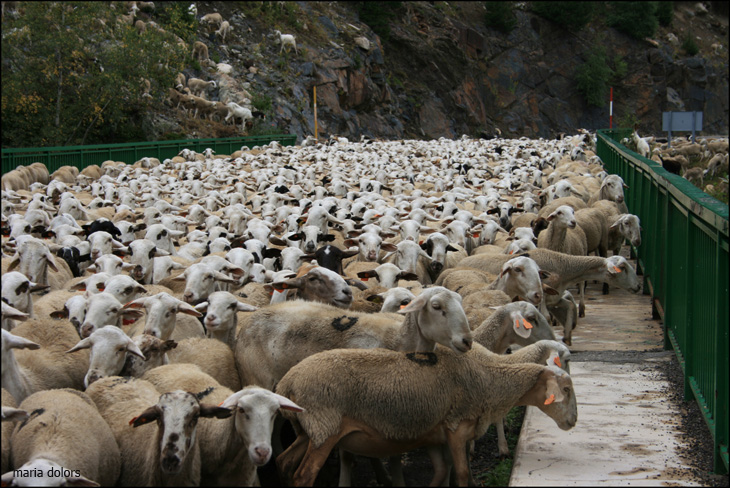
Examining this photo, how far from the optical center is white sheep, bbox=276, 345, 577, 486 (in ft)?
16.8

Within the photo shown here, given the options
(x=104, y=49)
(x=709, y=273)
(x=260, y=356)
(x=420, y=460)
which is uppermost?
(x=104, y=49)

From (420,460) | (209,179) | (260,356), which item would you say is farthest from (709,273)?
(209,179)

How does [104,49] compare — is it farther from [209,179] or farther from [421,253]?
[421,253]

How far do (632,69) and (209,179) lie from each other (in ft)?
217

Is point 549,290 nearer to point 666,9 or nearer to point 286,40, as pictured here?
point 666,9

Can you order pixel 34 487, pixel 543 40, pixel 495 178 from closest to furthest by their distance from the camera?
1. pixel 34 487
2. pixel 495 178
3. pixel 543 40

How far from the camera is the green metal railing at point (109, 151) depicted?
76.3ft

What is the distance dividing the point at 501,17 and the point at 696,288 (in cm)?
7140

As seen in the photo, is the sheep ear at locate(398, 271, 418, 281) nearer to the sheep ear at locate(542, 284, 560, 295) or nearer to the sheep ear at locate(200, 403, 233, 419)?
the sheep ear at locate(542, 284, 560, 295)

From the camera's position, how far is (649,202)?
11.3 metres

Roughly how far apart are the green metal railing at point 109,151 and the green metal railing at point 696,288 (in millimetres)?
18705

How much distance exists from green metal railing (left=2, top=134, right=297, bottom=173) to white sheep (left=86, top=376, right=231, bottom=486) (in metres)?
18.5

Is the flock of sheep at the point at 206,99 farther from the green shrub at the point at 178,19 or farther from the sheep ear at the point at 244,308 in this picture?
the sheep ear at the point at 244,308

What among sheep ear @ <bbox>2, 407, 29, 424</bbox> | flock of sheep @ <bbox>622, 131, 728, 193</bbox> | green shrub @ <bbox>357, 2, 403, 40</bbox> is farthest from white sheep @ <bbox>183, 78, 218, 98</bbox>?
sheep ear @ <bbox>2, 407, 29, 424</bbox>
